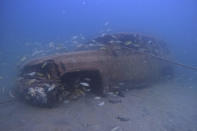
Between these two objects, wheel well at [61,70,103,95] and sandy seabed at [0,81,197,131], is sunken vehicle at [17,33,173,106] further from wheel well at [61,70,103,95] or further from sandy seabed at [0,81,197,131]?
sandy seabed at [0,81,197,131]

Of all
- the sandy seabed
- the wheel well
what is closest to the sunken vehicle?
the wheel well

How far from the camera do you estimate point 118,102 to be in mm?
7781

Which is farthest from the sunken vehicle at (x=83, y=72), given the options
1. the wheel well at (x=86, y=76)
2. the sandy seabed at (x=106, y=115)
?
the sandy seabed at (x=106, y=115)

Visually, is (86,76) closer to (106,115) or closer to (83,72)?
(83,72)

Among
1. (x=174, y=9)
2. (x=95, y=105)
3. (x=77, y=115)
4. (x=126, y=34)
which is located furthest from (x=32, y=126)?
(x=174, y=9)

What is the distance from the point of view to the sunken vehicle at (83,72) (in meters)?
6.94

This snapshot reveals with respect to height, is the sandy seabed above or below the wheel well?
below

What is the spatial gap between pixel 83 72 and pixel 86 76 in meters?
0.39

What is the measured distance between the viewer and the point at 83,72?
7801mm

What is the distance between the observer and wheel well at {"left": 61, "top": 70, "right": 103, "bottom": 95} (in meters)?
7.72

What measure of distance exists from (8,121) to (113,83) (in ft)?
14.0

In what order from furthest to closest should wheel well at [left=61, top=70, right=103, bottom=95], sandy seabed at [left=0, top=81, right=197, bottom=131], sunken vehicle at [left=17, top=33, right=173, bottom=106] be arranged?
wheel well at [left=61, top=70, right=103, bottom=95], sunken vehicle at [left=17, top=33, right=173, bottom=106], sandy seabed at [left=0, top=81, right=197, bottom=131]

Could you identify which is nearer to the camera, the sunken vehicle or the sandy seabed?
the sandy seabed

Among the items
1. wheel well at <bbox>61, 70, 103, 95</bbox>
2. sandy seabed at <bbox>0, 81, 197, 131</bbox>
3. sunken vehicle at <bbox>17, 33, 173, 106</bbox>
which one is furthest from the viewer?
wheel well at <bbox>61, 70, 103, 95</bbox>
